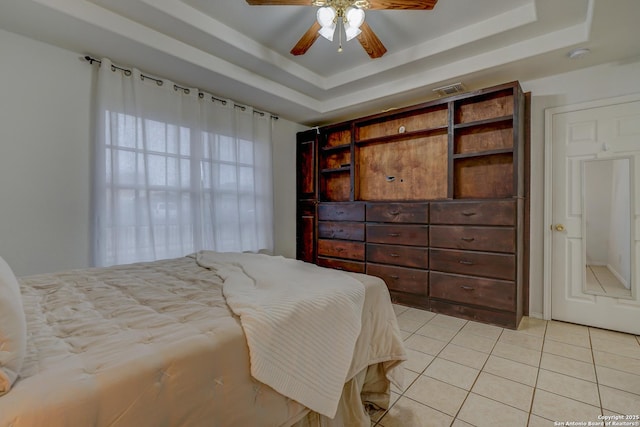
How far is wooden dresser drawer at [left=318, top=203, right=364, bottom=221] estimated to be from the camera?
368 centimetres

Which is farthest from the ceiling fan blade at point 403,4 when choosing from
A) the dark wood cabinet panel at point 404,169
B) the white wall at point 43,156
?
the white wall at point 43,156

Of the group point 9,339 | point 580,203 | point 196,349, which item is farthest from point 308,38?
point 580,203

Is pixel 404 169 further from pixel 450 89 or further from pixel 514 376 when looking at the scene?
pixel 514 376

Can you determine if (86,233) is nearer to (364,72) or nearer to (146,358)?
(146,358)

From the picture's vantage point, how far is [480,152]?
288 centimetres

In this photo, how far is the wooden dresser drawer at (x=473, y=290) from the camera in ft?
8.77

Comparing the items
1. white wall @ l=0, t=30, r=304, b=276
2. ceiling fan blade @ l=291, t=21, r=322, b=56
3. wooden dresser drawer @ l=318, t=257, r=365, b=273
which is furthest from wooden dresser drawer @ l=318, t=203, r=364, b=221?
white wall @ l=0, t=30, r=304, b=276

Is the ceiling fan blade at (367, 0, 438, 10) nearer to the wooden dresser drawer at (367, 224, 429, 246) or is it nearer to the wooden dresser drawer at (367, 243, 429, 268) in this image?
the wooden dresser drawer at (367, 224, 429, 246)

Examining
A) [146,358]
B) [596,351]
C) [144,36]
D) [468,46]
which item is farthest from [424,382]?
[144,36]

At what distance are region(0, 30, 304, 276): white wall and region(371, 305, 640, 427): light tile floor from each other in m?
2.77

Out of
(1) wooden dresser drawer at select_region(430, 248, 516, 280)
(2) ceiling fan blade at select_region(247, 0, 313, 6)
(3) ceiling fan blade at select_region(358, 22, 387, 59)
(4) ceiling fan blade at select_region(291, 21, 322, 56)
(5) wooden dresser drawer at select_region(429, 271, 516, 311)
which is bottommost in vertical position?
(5) wooden dresser drawer at select_region(429, 271, 516, 311)

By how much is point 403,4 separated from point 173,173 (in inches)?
99.9

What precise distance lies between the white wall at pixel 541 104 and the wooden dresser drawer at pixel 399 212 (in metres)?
1.07

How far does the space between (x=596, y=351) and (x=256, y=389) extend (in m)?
2.71
